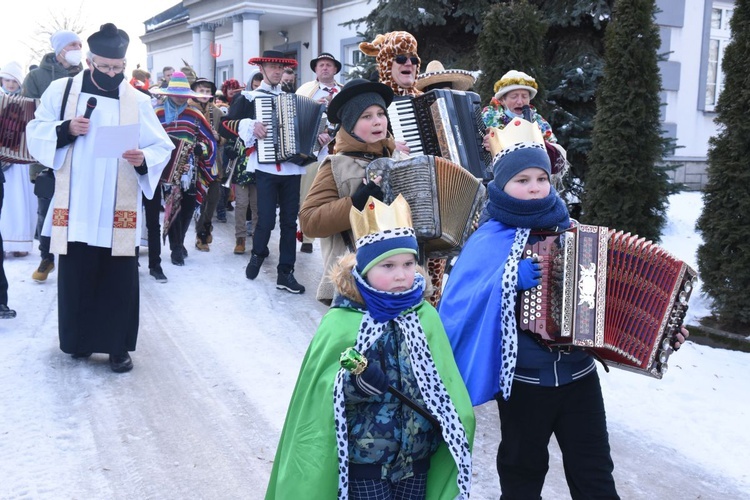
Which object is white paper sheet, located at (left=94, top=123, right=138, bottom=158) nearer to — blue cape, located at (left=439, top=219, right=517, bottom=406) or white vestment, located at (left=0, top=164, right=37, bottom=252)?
blue cape, located at (left=439, top=219, right=517, bottom=406)

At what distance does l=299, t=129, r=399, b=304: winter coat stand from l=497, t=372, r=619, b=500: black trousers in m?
1.38

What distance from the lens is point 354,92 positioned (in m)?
4.57

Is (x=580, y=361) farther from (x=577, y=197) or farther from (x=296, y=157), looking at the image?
(x=577, y=197)

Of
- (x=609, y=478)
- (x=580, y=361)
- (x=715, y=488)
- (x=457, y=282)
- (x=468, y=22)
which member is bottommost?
(x=715, y=488)

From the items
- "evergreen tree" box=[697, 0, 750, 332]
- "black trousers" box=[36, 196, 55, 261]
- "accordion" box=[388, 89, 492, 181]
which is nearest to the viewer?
"accordion" box=[388, 89, 492, 181]

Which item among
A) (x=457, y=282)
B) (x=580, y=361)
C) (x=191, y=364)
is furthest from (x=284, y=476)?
(x=191, y=364)

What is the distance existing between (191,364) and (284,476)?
338cm

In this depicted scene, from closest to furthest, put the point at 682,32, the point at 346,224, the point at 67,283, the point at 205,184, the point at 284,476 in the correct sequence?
1. the point at 284,476
2. the point at 346,224
3. the point at 67,283
4. the point at 205,184
5. the point at 682,32

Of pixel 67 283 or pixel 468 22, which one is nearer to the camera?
pixel 67 283

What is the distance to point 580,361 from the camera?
11.3 ft

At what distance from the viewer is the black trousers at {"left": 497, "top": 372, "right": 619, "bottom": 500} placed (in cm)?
341

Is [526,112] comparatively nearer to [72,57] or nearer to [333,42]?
[72,57]

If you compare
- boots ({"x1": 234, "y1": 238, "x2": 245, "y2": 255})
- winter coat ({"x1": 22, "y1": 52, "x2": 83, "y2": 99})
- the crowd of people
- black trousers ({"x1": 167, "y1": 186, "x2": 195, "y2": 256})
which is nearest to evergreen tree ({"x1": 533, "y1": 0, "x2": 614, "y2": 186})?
boots ({"x1": 234, "y1": 238, "x2": 245, "y2": 255})

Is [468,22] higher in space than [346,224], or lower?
higher
